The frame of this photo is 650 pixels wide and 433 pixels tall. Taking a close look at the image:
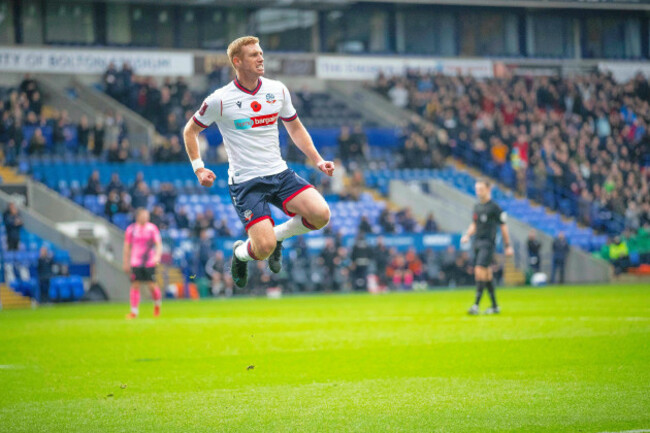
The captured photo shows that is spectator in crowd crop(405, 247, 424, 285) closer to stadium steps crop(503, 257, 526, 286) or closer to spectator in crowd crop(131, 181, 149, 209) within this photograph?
stadium steps crop(503, 257, 526, 286)

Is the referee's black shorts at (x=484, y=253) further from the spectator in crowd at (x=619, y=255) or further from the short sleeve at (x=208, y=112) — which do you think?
the spectator in crowd at (x=619, y=255)

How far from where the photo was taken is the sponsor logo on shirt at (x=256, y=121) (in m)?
9.68

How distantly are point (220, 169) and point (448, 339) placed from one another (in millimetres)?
23502

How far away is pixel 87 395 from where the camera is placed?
9078mm

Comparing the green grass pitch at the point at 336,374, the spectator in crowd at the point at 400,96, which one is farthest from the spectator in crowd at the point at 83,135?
the green grass pitch at the point at 336,374

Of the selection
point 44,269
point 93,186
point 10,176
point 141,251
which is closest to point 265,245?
point 141,251

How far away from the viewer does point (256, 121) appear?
383 inches

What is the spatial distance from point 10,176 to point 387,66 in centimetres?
2183

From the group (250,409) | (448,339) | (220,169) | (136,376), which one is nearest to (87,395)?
(136,376)

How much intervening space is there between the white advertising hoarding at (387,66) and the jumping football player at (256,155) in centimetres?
3726

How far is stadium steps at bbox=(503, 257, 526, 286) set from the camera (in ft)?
116

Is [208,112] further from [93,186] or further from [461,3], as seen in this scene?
[461,3]

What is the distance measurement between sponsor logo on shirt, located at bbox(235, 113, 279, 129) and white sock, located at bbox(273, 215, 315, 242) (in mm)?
1031

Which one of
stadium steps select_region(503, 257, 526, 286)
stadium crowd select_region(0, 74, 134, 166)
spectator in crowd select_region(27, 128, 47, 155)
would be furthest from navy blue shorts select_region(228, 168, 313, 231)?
stadium steps select_region(503, 257, 526, 286)
